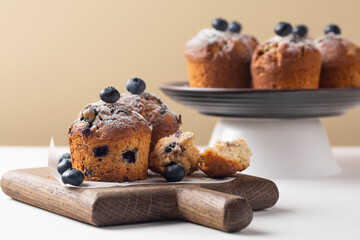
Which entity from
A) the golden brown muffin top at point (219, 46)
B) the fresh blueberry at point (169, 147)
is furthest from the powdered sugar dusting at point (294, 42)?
the fresh blueberry at point (169, 147)

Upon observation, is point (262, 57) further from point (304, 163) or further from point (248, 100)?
point (304, 163)

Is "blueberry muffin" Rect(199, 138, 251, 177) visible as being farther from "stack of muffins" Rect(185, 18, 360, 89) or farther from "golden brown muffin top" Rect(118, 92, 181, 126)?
"stack of muffins" Rect(185, 18, 360, 89)

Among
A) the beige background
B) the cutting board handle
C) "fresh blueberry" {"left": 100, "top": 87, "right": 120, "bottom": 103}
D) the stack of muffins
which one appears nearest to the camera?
the cutting board handle

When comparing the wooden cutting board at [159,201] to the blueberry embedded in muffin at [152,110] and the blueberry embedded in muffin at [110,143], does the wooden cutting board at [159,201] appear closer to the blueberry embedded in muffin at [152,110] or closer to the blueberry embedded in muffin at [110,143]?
the blueberry embedded in muffin at [110,143]

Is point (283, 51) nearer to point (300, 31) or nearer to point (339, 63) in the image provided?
point (300, 31)

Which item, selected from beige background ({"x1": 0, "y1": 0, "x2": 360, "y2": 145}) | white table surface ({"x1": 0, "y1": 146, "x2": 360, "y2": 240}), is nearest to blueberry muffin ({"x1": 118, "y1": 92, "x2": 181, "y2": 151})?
white table surface ({"x1": 0, "y1": 146, "x2": 360, "y2": 240})

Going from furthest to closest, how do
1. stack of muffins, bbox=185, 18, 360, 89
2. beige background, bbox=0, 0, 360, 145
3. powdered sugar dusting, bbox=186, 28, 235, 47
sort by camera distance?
beige background, bbox=0, 0, 360, 145 → powdered sugar dusting, bbox=186, 28, 235, 47 → stack of muffins, bbox=185, 18, 360, 89

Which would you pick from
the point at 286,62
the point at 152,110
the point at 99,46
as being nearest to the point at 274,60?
the point at 286,62
